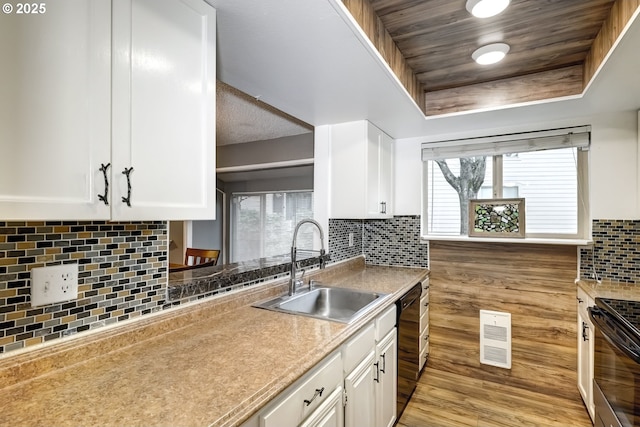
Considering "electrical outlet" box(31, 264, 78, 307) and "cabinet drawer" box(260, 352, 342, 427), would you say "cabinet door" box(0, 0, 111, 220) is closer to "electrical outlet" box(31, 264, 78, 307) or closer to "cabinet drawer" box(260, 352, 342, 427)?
"electrical outlet" box(31, 264, 78, 307)

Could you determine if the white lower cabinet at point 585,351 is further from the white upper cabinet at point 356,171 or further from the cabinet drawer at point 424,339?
the white upper cabinet at point 356,171

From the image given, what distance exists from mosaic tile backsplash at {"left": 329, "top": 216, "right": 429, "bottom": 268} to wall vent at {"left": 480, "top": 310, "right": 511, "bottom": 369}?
64 cm

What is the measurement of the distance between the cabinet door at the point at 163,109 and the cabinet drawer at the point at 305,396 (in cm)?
63

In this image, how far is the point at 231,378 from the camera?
915 millimetres

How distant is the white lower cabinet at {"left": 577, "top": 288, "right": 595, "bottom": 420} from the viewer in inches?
76.7

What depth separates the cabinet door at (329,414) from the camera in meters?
1.10

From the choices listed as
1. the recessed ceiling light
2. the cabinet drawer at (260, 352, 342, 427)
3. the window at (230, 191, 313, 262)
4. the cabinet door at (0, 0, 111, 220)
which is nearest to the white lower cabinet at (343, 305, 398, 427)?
the cabinet drawer at (260, 352, 342, 427)

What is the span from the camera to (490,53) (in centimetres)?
177

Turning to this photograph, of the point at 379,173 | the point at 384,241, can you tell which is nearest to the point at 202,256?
the point at 384,241

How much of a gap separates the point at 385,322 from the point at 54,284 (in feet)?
4.83

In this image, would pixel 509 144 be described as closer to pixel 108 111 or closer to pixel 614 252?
pixel 614 252

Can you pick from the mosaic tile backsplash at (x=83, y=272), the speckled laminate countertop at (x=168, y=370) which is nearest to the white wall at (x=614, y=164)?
the speckled laminate countertop at (x=168, y=370)

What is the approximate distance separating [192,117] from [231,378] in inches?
32.6

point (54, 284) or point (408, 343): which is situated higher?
point (54, 284)
